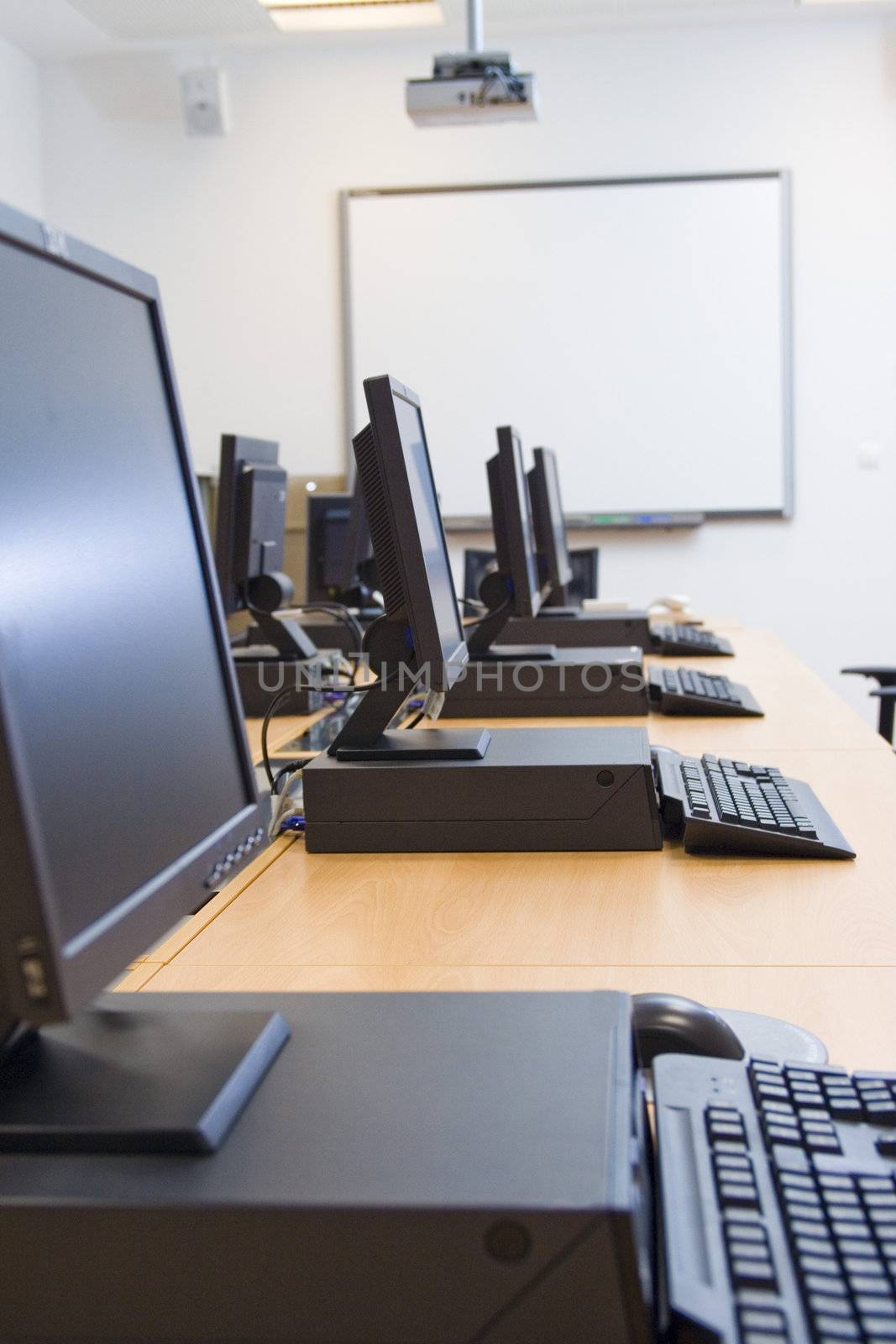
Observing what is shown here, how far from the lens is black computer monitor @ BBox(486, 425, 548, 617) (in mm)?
2455

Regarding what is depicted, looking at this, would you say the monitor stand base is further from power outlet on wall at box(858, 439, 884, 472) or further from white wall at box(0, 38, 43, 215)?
white wall at box(0, 38, 43, 215)

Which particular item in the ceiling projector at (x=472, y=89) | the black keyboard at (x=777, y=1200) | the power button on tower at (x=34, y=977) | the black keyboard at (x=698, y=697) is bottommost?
the black keyboard at (x=698, y=697)

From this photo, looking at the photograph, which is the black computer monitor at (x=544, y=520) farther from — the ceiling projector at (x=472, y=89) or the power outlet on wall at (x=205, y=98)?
the power outlet on wall at (x=205, y=98)

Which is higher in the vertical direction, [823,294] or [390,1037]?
[823,294]

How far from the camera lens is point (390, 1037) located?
730 mm

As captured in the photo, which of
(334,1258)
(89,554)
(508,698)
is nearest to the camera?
(334,1258)

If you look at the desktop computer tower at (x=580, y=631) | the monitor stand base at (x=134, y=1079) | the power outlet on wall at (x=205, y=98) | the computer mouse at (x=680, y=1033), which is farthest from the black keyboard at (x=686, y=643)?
the power outlet on wall at (x=205, y=98)

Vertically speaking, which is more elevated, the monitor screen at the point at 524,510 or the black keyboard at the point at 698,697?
the monitor screen at the point at 524,510

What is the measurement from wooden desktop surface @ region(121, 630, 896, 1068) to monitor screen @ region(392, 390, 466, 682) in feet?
0.92

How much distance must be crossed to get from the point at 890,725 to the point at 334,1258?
9.27 feet

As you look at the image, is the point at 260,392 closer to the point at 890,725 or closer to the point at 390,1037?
the point at 890,725

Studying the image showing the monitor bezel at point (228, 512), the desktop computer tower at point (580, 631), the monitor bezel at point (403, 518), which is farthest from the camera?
the desktop computer tower at point (580, 631)

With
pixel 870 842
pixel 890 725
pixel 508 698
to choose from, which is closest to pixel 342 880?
pixel 870 842

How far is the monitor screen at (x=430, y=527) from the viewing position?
1.49m
